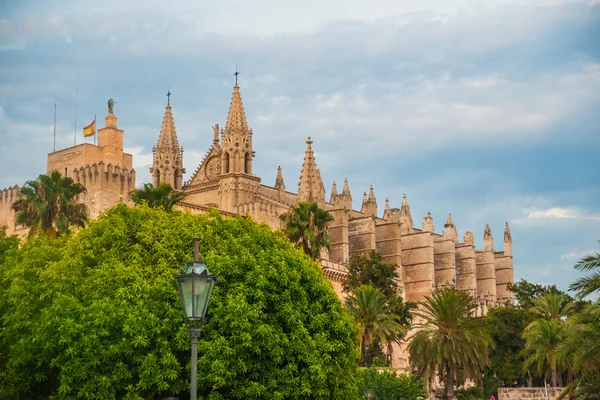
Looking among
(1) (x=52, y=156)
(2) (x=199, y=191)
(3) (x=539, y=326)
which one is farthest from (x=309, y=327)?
(2) (x=199, y=191)

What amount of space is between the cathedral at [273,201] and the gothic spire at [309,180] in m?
0.06

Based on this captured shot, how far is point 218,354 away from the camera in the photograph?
2422 cm

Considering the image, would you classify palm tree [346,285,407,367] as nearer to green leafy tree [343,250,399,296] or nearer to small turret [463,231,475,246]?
green leafy tree [343,250,399,296]

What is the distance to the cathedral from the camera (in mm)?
51281

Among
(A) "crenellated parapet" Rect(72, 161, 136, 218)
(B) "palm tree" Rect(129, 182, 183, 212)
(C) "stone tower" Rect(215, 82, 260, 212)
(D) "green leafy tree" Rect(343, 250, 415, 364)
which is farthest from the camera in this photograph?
(C) "stone tower" Rect(215, 82, 260, 212)

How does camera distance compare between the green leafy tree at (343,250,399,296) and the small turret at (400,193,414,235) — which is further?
the small turret at (400,193,414,235)

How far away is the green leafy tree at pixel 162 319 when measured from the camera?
24234 millimetres

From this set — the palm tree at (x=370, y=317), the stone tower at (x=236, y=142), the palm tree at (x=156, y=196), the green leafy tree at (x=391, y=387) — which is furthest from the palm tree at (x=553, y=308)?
the palm tree at (x=156, y=196)

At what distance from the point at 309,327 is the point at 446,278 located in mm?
49367

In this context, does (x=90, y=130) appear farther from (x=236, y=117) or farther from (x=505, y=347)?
(x=505, y=347)

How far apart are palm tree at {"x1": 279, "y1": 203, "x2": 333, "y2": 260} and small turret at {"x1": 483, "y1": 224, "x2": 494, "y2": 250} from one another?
1698 inches

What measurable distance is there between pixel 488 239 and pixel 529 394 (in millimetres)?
41993

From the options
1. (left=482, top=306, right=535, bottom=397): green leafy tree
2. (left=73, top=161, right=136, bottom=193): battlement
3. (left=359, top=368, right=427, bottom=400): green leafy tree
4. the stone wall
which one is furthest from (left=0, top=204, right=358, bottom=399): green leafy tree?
(left=482, top=306, right=535, bottom=397): green leafy tree

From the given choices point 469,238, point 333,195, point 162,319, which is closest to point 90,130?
point 333,195
